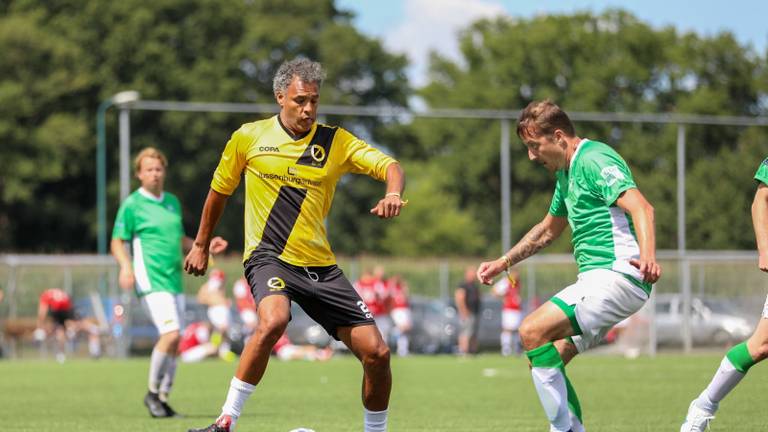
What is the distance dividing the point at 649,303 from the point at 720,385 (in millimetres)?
22342

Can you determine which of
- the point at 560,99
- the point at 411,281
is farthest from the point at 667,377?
the point at 560,99

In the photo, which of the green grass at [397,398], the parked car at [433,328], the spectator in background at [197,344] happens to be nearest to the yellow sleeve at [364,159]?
the green grass at [397,398]

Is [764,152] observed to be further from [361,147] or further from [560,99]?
[361,147]

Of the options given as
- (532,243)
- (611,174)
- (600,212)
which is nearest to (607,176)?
(611,174)

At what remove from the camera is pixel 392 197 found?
716 centimetres

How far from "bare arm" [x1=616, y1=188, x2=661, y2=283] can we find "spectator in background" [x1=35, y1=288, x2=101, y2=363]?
24.7 m

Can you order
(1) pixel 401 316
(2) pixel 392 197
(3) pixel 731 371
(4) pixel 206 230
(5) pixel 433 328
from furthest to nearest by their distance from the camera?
(5) pixel 433 328 → (1) pixel 401 316 → (3) pixel 731 371 → (4) pixel 206 230 → (2) pixel 392 197

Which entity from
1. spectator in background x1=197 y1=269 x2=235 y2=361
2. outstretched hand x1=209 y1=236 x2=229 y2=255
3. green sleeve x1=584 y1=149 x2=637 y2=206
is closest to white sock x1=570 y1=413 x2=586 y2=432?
green sleeve x1=584 y1=149 x2=637 y2=206

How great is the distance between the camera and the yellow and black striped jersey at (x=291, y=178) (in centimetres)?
775

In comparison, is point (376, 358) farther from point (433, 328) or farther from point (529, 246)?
point (433, 328)

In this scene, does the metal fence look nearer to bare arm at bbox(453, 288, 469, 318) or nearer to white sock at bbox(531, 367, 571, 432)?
bare arm at bbox(453, 288, 469, 318)

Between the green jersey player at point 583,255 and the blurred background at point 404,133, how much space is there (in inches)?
866

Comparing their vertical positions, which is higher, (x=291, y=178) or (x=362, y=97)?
(x=362, y=97)

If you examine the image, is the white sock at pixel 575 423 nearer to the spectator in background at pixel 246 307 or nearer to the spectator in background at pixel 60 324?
the spectator in background at pixel 246 307
